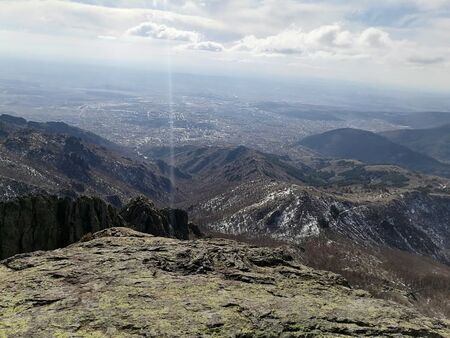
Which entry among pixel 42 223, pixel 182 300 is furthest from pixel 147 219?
pixel 182 300

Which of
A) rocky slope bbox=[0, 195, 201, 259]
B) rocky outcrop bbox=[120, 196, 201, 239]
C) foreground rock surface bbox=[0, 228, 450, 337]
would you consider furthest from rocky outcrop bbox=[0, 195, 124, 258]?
foreground rock surface bbox=[0, 228, 450, 337]

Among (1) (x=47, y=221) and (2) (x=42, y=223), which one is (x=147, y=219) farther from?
(2) (x=42, y=223)

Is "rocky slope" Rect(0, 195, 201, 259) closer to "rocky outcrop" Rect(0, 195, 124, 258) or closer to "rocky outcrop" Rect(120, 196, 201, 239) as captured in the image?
"rocky outcrop" Rect(0, 195, 124, 258)

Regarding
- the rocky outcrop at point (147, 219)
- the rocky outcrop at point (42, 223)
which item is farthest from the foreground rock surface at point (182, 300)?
the rocky outcrop at point (147, 219)

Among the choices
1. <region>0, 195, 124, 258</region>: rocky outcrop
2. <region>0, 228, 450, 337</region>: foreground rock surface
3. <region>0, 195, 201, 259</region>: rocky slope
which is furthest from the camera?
<region>0, 195, 201, 259</region>: rocky slope

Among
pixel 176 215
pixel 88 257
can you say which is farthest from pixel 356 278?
pixel 88 257

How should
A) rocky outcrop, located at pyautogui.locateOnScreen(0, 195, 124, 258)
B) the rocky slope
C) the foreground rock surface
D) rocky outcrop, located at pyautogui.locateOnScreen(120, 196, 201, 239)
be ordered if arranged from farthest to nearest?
rocky outcrop, located at pyautogui.locateOnScreen(120, 196, 201, 239), the rocky slope, rocky outcrop, located at pyautogui.locateOnScreen(0, 195, 124, 258), the foreground rock surface

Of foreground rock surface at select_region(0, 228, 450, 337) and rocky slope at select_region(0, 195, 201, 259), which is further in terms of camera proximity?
rocky slope at select_region(0, 195, 201, 259)
